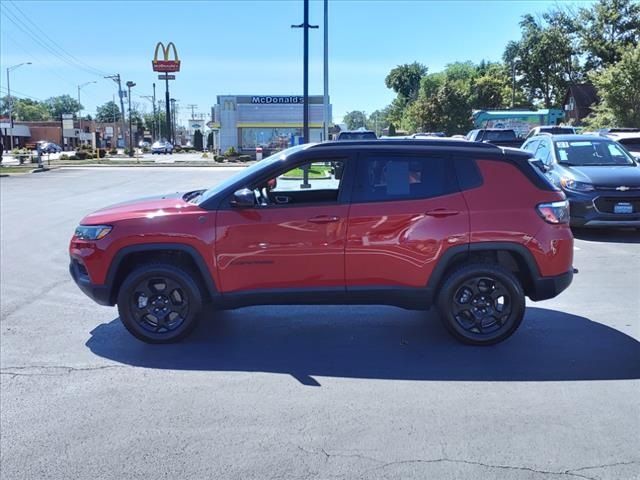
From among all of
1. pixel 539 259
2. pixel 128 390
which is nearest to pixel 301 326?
pixel 128 390

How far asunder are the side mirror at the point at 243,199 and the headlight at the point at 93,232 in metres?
1.16

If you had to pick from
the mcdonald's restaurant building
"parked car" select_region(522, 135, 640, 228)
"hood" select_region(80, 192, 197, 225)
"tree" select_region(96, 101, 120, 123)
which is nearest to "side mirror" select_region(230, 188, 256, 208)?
"hood" select_region(80, 192, 197, 225)

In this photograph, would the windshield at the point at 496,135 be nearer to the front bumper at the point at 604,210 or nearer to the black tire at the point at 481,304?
the front bumper at the point at 604,210

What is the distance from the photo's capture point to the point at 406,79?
403 ft

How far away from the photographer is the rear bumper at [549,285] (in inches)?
200

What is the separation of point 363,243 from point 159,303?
6.27 feet

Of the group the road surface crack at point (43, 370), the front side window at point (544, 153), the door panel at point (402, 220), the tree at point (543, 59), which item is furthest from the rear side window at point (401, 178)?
the tree at point (543, 59)

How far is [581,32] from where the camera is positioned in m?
59.2

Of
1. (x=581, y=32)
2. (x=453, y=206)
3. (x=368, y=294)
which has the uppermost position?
(x=581, y=32)

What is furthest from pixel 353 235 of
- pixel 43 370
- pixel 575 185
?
pixel 575 185

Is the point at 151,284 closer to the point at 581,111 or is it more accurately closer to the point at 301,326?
the point at 301,326

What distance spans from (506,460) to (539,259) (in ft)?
7.18

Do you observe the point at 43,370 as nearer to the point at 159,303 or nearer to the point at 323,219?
the point at 159,303

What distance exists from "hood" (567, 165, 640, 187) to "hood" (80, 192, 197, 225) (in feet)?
24.4
